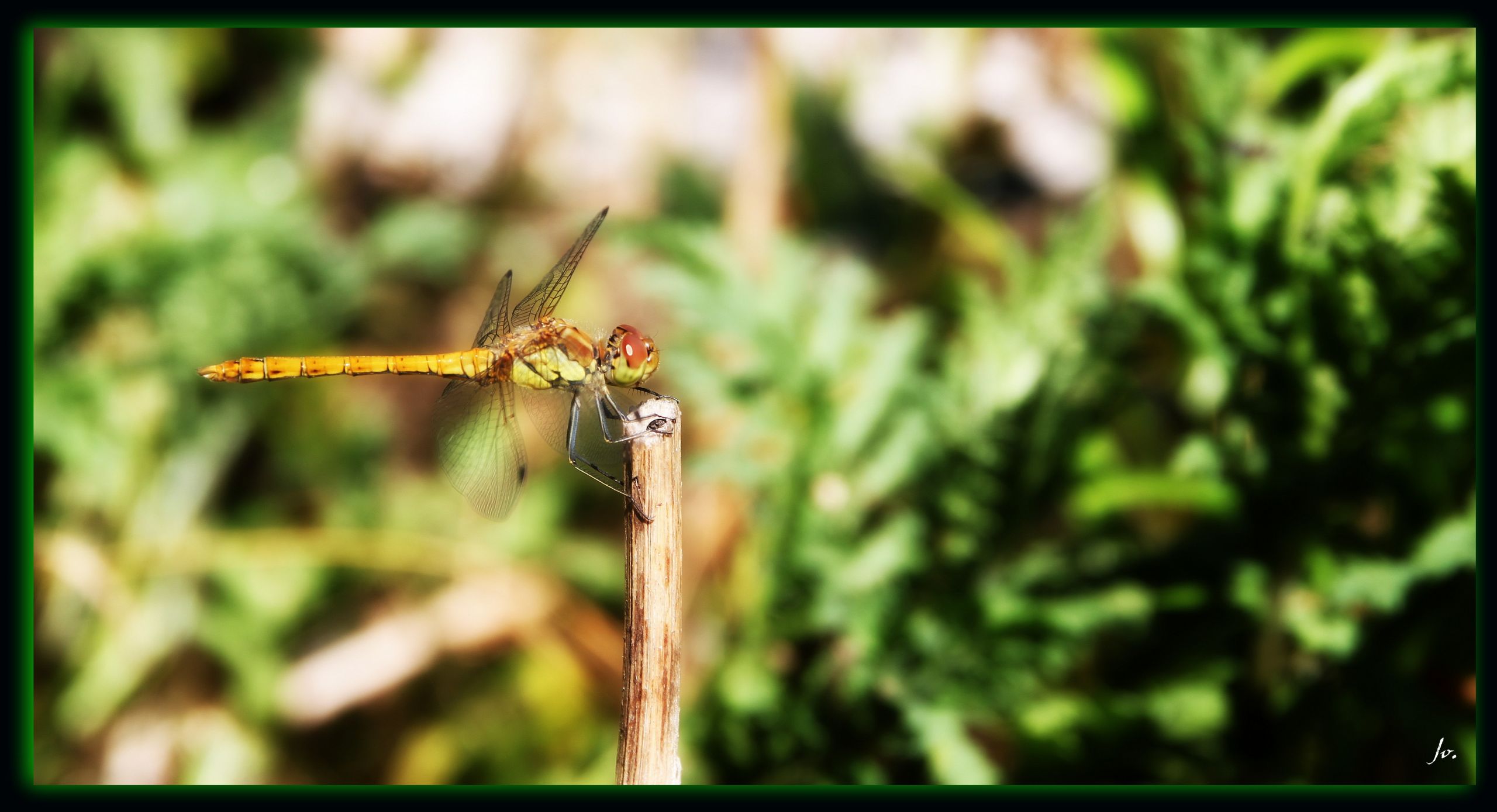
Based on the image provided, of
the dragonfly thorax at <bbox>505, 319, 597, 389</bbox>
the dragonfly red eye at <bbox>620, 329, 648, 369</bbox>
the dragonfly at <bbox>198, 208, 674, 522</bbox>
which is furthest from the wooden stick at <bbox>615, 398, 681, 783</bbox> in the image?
the dragonfly thorax at <bbox>505, 319, 597, 389</bbox>

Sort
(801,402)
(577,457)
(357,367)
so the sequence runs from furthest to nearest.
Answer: (357,367) < (801,402) < (577,457)

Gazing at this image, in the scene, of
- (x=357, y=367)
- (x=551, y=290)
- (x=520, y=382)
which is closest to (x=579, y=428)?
(x=520, y=382)

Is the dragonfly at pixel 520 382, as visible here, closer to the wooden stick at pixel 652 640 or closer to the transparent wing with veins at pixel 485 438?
the transparent wing with veins at pixel 485 438

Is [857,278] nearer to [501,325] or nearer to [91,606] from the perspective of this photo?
[501,325]

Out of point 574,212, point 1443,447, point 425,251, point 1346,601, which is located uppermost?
point 574,212

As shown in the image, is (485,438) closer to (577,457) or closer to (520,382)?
(520,382)

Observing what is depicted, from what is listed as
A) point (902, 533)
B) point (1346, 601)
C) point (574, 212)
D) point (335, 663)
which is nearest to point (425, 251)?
point (574, 212)

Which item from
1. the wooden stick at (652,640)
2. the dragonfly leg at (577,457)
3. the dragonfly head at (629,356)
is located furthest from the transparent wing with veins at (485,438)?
the wooden stick at (652,640)
